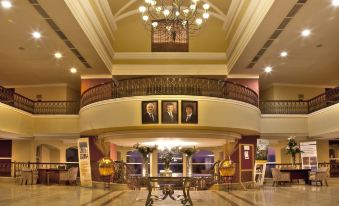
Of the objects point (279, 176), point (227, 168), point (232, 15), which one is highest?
point (232, 15)

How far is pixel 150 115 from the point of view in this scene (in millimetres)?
13758

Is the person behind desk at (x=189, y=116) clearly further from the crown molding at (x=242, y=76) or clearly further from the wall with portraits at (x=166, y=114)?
the crown molding at (x=242, y=76)

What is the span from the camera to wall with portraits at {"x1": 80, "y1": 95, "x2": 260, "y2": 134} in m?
13.7

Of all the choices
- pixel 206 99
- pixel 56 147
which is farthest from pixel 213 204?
pixel 56 147

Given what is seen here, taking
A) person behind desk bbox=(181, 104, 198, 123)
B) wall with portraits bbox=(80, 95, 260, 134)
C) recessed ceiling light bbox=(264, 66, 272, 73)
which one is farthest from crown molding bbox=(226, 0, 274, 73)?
person behind desk bbox=(181, 104, 198, 123)

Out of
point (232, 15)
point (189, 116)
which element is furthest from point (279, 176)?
point (232, 15)

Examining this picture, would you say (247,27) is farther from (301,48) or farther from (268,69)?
(268,69)

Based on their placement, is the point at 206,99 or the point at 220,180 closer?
the point at 206,99

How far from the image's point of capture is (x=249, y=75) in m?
18.8

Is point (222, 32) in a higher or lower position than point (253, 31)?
higher

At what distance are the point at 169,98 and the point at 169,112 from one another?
49 cm

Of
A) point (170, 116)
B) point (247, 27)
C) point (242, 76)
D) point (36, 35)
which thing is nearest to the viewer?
point (170, 116)

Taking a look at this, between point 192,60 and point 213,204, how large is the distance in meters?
10.2

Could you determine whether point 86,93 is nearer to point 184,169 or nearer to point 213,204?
point 184,169
